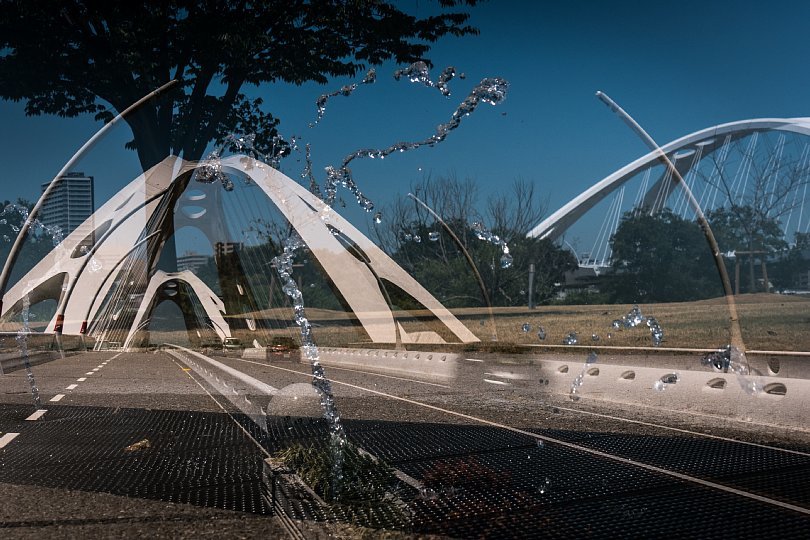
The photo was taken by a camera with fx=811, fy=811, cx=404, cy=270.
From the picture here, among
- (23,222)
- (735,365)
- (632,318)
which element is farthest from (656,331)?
(23,222)

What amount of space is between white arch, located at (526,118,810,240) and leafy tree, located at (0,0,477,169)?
1380 cm

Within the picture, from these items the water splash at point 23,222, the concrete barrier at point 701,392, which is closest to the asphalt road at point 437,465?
the concrete barrier at point 701,392

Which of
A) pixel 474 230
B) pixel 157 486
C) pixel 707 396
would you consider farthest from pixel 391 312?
pixel 157 486

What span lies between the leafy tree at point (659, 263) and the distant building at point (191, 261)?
1272cm

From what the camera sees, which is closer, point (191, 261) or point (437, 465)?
point (437, 465)

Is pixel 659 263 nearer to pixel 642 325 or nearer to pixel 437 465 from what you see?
pixel 642 325

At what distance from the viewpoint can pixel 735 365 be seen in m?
11.5

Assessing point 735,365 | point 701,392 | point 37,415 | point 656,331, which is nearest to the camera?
point 37,415

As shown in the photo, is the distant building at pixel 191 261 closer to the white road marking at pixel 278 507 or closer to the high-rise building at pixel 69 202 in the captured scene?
the high-rise building at pixel 69 202

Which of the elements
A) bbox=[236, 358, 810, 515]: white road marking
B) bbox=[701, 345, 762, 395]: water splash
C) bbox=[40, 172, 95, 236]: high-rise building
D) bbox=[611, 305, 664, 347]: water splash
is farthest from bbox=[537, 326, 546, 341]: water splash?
bbox=[236, 358, 810, 515]: white road marking

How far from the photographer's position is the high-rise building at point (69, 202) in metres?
19.9

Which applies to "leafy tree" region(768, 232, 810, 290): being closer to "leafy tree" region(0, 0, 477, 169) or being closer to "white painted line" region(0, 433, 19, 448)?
"leafy tree" region(0, 0, 477, 169)

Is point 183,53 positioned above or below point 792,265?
above

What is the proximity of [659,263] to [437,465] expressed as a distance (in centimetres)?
2102
